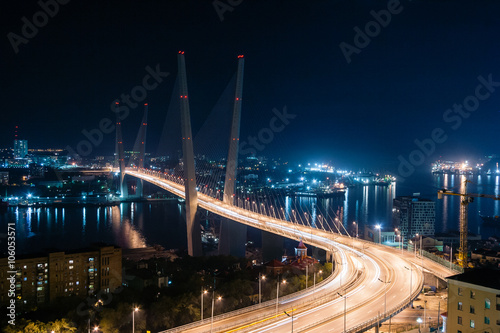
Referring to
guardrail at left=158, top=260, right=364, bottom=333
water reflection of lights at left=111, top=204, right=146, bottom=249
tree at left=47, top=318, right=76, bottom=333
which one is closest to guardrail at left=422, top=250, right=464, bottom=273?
guardrail at left=158, top=260, right=364, bottom=333

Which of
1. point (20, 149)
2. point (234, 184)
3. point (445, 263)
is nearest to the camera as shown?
point (445, 263)

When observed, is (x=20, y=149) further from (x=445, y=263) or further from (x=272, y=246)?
(x=445, y=263)

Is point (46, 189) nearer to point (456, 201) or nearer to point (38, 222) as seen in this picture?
point (38, 222)

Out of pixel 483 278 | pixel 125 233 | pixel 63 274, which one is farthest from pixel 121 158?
pixel 483 278

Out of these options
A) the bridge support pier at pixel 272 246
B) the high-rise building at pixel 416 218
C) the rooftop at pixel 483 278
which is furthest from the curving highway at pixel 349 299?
the high-rise building at pixel 416 218

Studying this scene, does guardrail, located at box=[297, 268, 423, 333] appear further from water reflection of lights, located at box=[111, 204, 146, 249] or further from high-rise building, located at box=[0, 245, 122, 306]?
water reflection of lights, located at box=[111, 204, 146, 249]

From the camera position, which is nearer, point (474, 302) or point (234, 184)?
point (474, 302)
